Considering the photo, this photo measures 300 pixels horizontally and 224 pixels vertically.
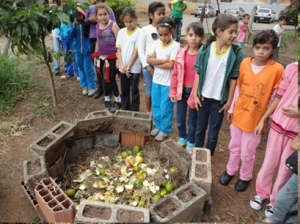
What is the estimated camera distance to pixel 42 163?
215cm

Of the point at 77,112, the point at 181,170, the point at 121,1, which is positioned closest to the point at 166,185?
the point at 181,170

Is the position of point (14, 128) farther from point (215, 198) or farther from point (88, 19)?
point (215, 198)

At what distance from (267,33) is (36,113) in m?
3.52

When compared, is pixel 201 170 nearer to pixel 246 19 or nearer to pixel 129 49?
pixel 129 49

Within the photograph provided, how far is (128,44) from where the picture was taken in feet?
11.2

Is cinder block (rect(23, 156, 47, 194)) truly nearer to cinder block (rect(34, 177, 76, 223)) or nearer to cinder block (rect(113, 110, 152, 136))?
cinder block (rect(34, 177, 76, 223))

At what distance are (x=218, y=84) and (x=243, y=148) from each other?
0.68 m

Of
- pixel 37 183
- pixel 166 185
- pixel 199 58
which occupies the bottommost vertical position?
pixel 166 185

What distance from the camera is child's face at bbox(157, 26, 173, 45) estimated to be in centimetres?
280

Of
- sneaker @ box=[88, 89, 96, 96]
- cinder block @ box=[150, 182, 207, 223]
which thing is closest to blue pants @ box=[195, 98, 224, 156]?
cinder block @ box=[150, 182, 207, 223]

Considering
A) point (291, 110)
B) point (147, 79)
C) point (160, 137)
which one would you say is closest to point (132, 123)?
point (160, 137)

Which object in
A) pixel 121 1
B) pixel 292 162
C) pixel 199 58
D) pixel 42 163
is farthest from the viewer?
pixel 121 1

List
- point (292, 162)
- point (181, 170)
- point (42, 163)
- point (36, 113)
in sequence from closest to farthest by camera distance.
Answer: point (292, 162)
point (42, 163)
point (181, 170)
point (36, 113)

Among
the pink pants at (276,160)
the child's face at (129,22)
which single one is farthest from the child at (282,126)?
the child's face at (129,22)
